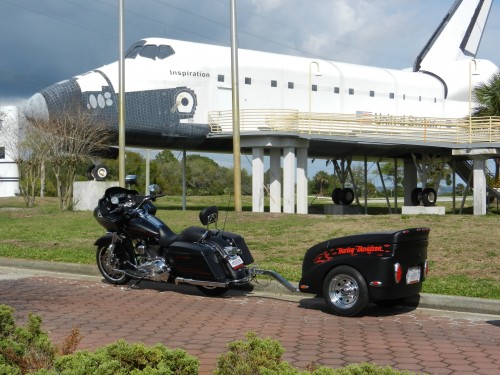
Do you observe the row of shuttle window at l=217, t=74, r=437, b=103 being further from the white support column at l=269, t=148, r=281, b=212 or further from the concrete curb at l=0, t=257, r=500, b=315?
the concrete curb at l=0, t=257, r=500, b=315

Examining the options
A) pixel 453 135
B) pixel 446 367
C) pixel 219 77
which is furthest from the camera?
pixel 453 135

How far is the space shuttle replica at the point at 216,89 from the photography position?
27.4 m

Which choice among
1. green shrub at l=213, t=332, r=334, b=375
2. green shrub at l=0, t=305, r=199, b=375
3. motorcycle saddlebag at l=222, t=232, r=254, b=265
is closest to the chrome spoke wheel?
motorcycle saddlebag at l=222, t=232, r=254, b=265

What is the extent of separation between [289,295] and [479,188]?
75.3 feet

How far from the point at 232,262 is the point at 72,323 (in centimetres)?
238

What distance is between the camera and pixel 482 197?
3022 centimetres

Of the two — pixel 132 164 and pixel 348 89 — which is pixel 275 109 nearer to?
pixel 348 89

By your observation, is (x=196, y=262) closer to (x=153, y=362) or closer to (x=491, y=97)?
(x=153, y=362)

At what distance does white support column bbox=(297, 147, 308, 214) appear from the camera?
30.4 m

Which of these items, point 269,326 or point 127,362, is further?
point 269,326

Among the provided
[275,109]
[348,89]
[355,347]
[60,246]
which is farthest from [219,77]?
[355,347]

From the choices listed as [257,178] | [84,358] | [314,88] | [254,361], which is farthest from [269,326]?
[314,88]

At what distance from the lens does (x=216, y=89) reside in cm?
2945

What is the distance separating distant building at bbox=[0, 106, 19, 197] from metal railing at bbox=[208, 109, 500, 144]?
13.2 meters
